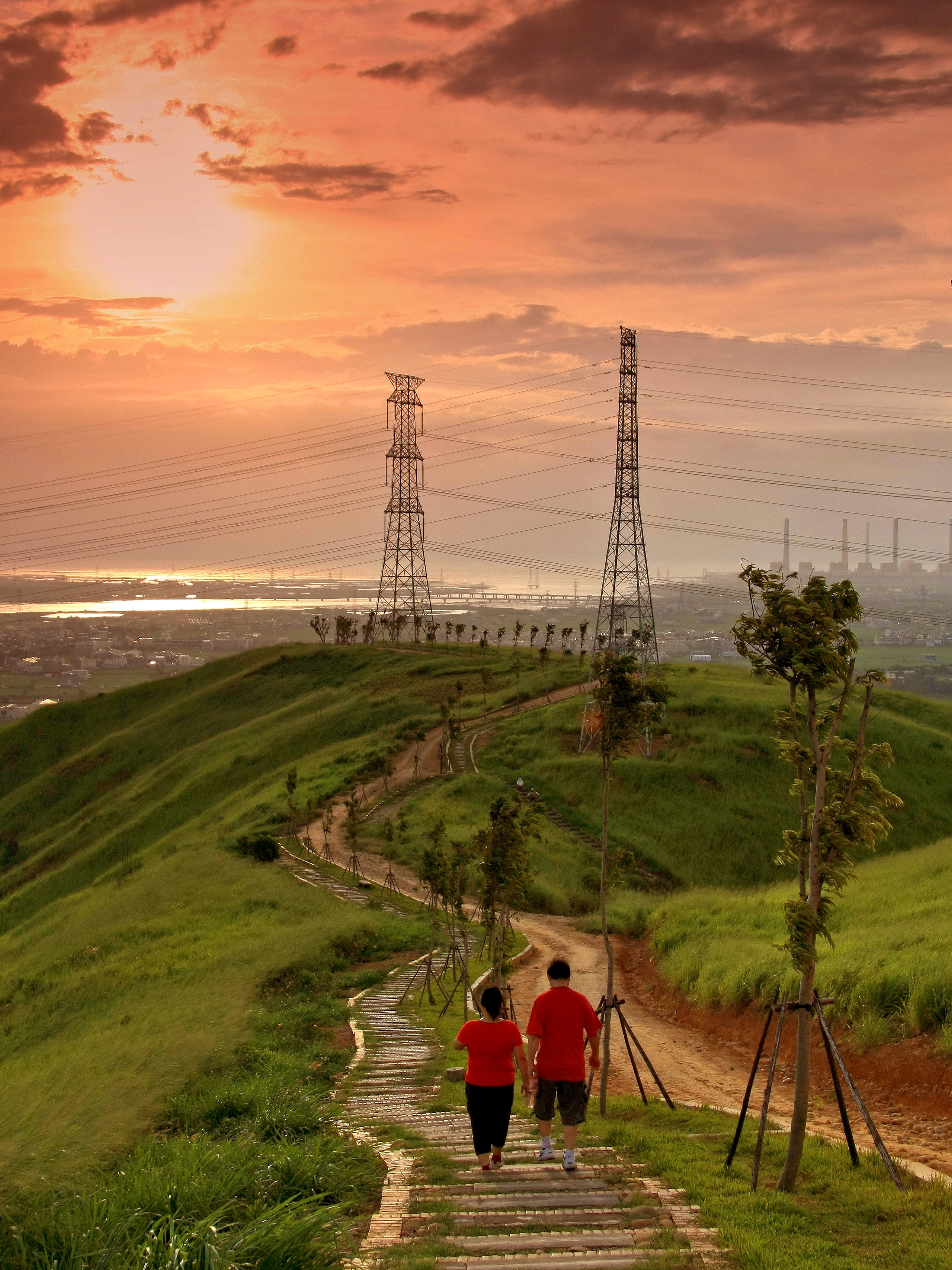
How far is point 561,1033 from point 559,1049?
7.3 inches

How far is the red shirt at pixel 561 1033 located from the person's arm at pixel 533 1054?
0.07 metres

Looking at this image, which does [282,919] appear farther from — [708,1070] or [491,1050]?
[491,1050]

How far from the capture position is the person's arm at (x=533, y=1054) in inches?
447

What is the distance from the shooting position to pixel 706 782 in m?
61.5

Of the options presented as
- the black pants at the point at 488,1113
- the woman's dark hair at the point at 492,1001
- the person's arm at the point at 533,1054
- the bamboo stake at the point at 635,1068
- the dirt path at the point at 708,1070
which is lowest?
the dirt path at the point at 708,1070

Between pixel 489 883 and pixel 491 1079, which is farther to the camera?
pixel 489 883

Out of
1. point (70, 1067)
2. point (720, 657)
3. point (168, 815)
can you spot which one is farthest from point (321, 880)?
point (720, 657)

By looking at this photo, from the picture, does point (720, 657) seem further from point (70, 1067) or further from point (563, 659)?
point (70, 1067)

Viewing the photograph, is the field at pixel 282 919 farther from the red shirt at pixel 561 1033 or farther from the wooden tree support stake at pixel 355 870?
the wooden tree support stake at pixel 355 870

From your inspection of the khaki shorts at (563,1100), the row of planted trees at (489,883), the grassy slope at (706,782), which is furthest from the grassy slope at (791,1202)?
the grassy slope at (706,782)

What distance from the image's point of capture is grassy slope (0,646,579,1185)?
1683 centimetres

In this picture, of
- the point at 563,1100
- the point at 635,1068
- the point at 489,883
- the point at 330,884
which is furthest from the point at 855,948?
the point at 330,884

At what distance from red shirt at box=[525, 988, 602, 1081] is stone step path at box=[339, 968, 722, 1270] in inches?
37.1

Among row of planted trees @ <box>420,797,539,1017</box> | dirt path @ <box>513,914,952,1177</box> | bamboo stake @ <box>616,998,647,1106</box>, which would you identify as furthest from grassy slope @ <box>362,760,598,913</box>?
bamboo stake @ <box>616,998,647,1106</box>
